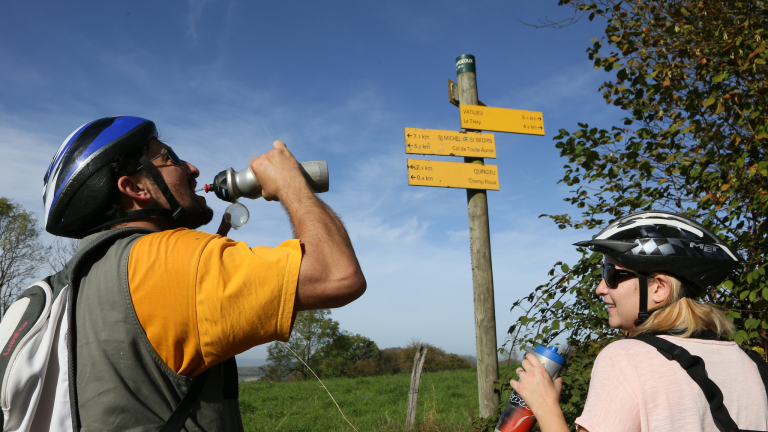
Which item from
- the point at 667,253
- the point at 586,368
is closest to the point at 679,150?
the point at 586,368

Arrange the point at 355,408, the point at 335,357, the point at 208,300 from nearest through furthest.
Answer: the point at 208,300 → the point at 355,408 → the point at 335,357

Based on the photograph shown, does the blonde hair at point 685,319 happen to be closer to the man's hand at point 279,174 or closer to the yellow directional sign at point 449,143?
the man's hand at point 279,174

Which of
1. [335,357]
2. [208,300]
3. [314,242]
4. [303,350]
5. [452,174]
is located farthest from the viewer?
[335,357]

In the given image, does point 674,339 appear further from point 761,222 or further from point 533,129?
point 533,129

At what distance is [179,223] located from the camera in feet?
6.00

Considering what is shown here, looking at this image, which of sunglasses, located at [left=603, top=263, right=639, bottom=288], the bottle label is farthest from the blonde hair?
the bottle label

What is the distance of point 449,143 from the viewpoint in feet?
14.7

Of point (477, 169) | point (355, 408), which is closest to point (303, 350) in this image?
point (355, 408)

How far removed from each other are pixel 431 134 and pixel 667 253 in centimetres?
276

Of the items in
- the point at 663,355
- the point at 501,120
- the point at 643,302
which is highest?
the point at 501,120

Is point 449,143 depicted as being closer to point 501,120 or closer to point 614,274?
point 501,120

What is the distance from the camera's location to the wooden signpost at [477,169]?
4.34 metres

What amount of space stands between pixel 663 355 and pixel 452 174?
311cm

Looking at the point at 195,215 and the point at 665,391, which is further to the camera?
the point at 195,215
